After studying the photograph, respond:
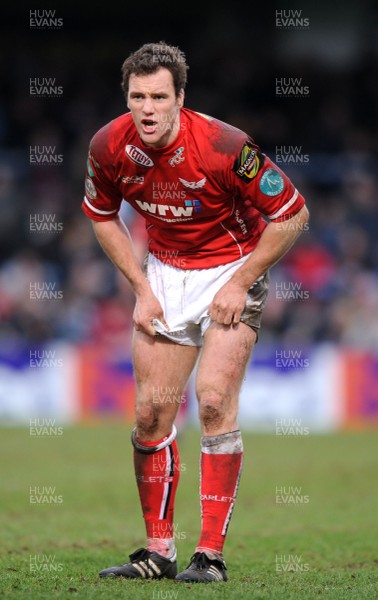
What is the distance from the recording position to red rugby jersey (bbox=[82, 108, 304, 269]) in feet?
19.0

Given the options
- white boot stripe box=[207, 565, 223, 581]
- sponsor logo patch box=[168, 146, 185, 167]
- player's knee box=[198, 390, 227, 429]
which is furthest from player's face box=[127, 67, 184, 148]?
white boot stripe box=[207, 565, 223, 581]

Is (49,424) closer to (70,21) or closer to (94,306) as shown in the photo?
(94,306)

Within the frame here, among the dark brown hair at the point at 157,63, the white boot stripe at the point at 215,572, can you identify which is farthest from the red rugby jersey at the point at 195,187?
the white boot stripe at the point at 215,572

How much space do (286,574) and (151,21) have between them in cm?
1925

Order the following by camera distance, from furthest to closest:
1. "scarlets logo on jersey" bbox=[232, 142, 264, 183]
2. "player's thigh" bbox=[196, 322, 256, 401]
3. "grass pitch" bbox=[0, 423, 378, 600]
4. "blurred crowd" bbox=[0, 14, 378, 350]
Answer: "blurred crowd" bbox=[0, 14, 378, 350] → "player's thigh" bbox=[196, 322, 256, 401] → "scarlets logo on jersey" bbox=[232, 142, 264, 183] → "grass pitch" bbox=[0, 423, 378, 600]

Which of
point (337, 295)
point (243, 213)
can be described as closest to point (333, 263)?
point (337, 295)

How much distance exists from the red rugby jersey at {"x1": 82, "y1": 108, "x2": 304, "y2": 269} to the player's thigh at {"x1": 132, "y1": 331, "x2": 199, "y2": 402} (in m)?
0.47

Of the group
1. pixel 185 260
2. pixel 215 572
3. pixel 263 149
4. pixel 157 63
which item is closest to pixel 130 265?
pixel 185 260

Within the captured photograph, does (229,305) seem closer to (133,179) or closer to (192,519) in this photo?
(133,179)

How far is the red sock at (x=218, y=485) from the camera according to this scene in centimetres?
582

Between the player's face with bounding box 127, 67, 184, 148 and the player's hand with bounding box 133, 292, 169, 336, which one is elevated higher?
the player's face with bounding box 127, 67, 184, 148

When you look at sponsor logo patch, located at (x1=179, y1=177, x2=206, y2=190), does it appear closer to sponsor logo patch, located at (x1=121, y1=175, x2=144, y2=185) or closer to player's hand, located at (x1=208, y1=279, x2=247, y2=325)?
sponsor logo patch, located at (x1=121, y1=175, x2=144, y2=185)

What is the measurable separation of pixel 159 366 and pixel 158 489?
687 millimetres

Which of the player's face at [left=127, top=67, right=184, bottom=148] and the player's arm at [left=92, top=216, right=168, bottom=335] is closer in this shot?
→ the player's face at [left=127, top=67, right=184, bottom=148]
